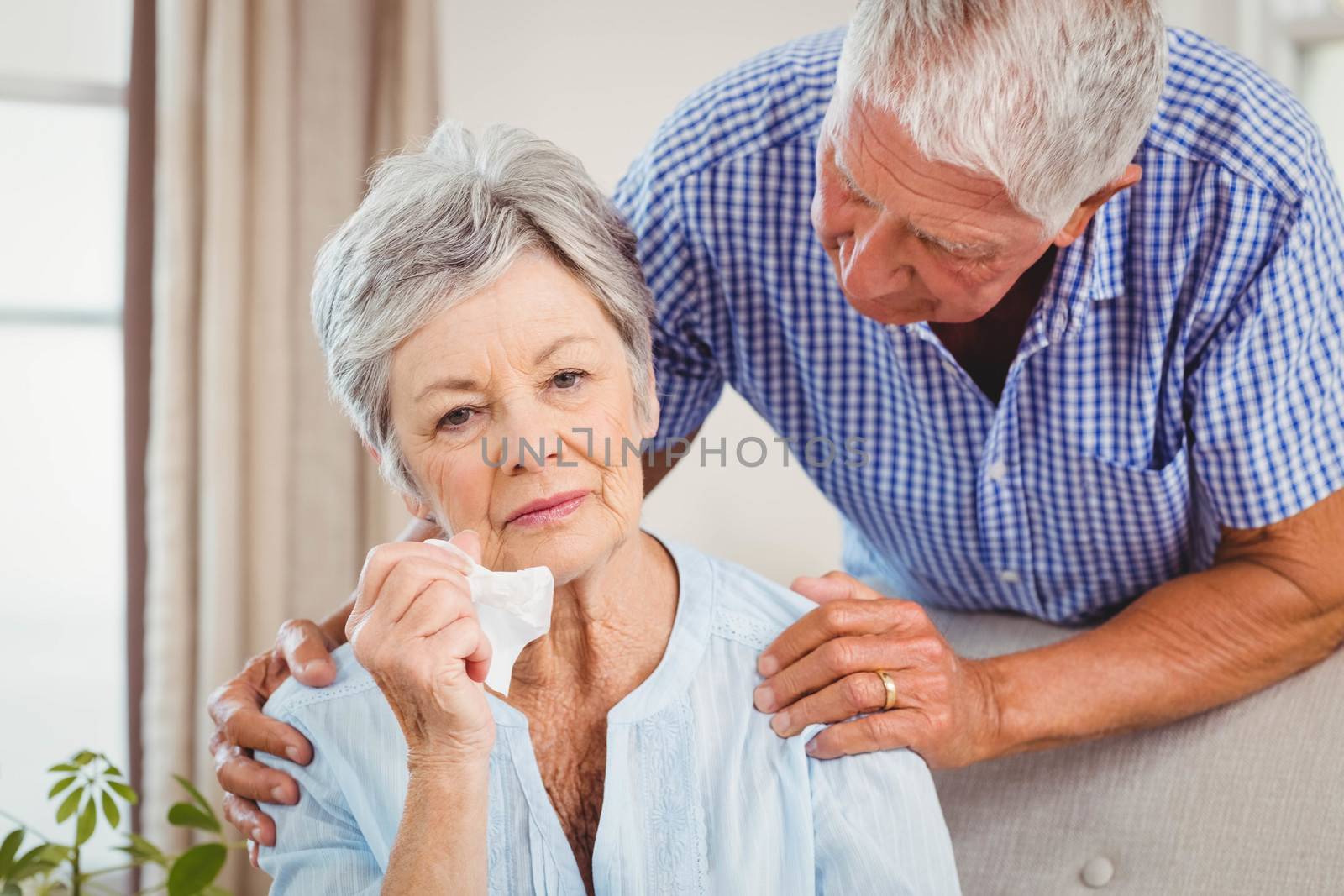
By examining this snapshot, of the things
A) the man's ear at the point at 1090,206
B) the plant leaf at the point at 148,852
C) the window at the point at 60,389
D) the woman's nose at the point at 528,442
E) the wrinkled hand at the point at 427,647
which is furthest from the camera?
the window at the point at 60,389

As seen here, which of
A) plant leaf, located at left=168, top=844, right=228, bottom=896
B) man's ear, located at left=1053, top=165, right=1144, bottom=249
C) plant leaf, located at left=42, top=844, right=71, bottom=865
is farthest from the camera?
plant leaf, located at left=42, top=844, right=71, bottom=865

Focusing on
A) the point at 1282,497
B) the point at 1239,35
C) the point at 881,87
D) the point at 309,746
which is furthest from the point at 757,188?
the point at 1239,35

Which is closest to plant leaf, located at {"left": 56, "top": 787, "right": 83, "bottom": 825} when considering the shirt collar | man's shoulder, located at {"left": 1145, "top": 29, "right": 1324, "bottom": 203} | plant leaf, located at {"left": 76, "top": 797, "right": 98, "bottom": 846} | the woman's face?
plant leaf, located at {"left": 76, "top": 797, "right": 98, "bottom": 846}

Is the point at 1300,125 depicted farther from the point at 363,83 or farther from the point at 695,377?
the point at 363,83

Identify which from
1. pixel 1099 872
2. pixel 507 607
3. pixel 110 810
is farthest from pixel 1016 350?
pixel 110 810

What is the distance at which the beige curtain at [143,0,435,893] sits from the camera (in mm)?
2689

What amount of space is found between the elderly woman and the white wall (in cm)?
169

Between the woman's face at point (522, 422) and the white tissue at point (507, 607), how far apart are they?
0.28 feet

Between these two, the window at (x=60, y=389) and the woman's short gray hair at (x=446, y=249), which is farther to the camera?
the window at (x=60, y=389)

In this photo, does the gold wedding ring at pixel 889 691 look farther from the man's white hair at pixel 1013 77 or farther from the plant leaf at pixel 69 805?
the plant leaf at pixel 69 805

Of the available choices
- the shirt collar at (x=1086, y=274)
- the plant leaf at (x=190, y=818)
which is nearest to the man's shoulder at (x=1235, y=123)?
the shirt collar at (x=1086, y=274)

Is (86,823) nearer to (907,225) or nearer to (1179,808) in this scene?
(907,225)

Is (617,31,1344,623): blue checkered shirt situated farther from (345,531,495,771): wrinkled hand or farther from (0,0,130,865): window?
(0,0,130,865): window

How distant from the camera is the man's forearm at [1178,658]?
1.64m
